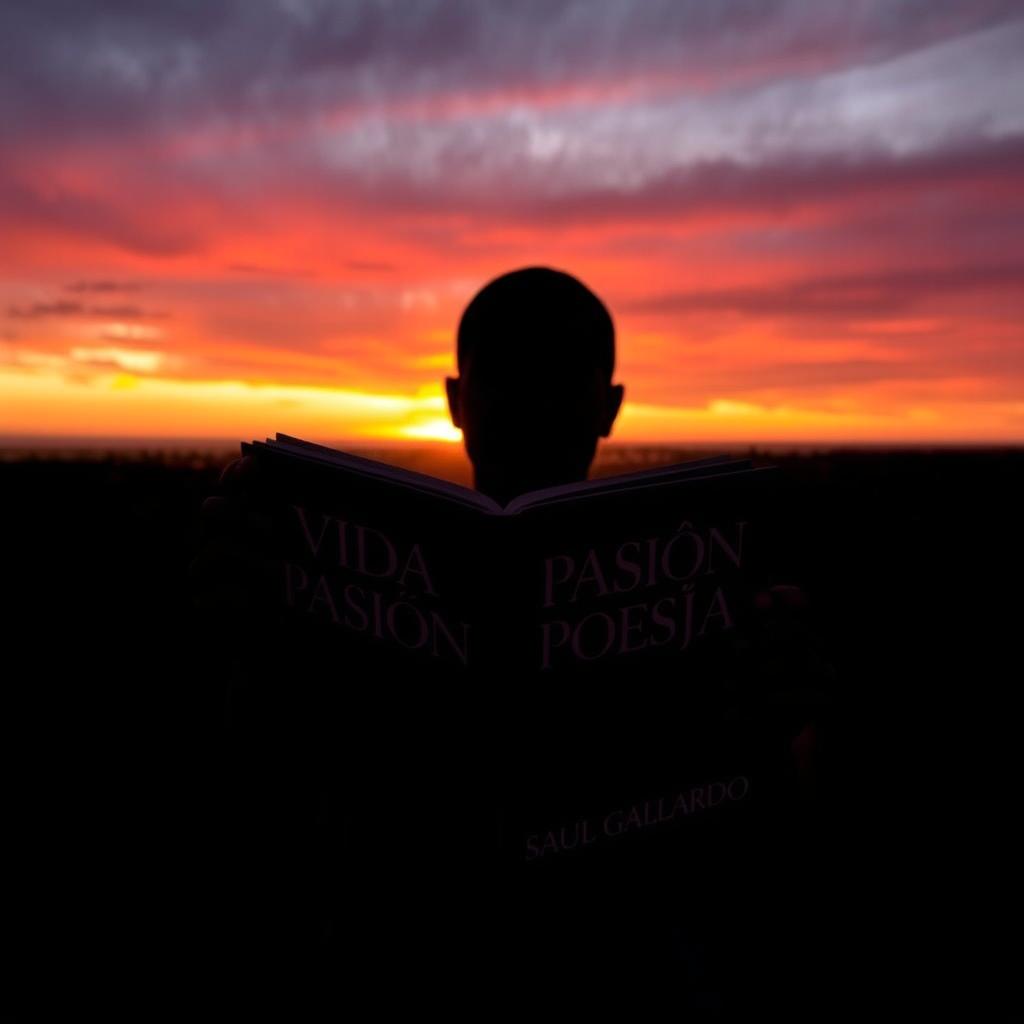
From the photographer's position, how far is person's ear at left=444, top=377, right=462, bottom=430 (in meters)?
1.61

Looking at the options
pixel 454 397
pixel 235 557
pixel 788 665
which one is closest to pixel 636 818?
pixel 788 665

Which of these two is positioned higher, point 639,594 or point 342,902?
point 639,594

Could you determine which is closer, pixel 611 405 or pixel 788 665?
pixel 788 665

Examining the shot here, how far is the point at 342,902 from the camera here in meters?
1.36

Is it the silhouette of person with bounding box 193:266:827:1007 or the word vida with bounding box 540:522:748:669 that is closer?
the word vida with bounding box 540:522:748:669

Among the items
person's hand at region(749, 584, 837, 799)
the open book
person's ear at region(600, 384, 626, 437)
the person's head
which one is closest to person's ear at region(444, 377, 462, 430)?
the person's head

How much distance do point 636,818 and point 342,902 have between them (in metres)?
0.55

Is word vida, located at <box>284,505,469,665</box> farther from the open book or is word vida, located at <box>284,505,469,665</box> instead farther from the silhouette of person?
the silhouette of person

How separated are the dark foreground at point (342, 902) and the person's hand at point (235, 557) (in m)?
0.08

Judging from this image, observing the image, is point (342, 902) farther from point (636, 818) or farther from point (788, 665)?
point (788, 665)

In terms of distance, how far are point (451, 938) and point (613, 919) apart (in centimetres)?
27

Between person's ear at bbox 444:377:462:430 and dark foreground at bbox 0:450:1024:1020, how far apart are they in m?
0.61

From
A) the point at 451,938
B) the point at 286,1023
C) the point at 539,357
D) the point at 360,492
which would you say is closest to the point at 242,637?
the point at 360,492

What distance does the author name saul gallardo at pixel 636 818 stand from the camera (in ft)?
3.66
